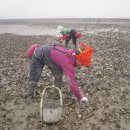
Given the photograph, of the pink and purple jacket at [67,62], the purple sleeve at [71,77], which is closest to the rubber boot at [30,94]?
the pink and purple jacket at [67,62]

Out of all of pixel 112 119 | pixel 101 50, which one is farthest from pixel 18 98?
pixel 101 50

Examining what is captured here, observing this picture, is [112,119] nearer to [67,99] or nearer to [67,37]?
[67,99]

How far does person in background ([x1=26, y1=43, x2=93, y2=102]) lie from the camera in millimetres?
6344

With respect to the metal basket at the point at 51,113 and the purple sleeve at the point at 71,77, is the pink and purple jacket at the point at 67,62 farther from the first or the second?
the metal basket at the point at 51,113

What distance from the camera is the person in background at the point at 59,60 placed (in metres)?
6.34

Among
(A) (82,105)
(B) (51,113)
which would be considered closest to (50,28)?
(A) (82,105)

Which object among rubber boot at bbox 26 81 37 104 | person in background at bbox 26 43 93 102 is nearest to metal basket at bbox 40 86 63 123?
person in background at bbox 26 43 93 102

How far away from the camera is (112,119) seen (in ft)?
22.1

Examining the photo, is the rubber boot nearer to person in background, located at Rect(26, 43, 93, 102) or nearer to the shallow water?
person in background, located at Rect(26, 43, 93, 102)

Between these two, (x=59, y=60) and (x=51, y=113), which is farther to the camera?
(x=59, y=60)

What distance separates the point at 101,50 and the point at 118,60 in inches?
132

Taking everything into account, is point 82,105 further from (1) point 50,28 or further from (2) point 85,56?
(1) point 50,28

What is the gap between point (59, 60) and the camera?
654 centimetres

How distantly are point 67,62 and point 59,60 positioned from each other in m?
0.24
